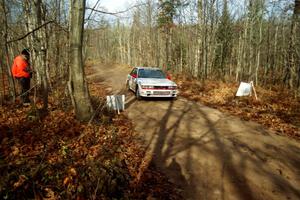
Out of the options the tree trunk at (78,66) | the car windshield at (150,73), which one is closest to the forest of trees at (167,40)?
the tree trunk at (78,66)

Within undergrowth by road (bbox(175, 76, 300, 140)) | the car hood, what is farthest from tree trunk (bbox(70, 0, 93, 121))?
undergrowth by road (bbox(175, 76, 300, 140))

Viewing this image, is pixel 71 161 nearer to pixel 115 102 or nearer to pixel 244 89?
pixel 115 102

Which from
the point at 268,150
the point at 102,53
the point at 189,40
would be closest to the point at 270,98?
the point at 268,150

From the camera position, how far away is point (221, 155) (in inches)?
197

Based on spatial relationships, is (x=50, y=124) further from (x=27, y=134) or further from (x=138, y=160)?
(x=138, y=160)

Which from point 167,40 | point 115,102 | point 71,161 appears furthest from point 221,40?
point 71,161

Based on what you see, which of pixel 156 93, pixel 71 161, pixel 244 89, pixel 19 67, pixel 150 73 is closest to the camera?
pixel 71 161

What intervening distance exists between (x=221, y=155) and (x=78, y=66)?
4731 millimetres

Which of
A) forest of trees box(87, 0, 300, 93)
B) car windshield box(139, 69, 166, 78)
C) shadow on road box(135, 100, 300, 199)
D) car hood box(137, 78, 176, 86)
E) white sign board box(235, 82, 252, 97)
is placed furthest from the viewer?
forest of trees box(87, 0, 300, 93)

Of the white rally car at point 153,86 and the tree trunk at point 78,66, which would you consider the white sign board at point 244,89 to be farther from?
the tree trunk at point 78,66

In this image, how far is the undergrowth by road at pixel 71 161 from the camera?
10.8 ft

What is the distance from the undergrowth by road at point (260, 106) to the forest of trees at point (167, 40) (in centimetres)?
325

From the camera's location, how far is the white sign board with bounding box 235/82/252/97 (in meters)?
10.8

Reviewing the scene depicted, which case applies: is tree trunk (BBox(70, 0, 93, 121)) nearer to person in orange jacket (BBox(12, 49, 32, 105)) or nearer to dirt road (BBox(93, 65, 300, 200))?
dirt road (BBox(93, 65, 300, 200))
